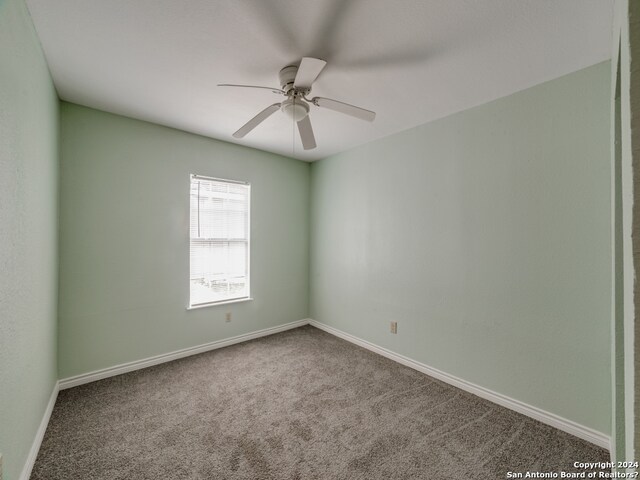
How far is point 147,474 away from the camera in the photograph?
1571 millimetres

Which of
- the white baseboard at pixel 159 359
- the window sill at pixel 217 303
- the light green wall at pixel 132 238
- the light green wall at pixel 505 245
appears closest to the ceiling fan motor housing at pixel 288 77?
the light green wall at pixel 505 245

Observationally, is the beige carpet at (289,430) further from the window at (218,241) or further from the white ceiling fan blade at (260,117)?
the white ceiling fan blade at (260,117)

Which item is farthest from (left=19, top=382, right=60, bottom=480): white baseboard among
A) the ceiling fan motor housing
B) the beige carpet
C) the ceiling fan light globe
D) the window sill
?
the ceiling fan motor housing

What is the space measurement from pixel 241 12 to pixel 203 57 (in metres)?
0.49

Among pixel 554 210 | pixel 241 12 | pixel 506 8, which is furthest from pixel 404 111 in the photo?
pixel 241 12

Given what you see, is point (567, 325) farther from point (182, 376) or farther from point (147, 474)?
point (182, 376)

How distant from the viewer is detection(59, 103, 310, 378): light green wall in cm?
246

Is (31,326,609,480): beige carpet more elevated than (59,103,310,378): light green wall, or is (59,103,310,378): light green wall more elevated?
(59,103,310,378): light green wall

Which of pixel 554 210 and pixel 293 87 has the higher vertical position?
pixel 293 87

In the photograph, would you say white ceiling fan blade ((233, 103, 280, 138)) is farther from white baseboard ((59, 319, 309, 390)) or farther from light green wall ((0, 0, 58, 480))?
white baseboard ((59, 319, 309, 390))

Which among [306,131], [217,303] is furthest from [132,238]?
[306,131]

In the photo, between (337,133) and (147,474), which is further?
(337,133)

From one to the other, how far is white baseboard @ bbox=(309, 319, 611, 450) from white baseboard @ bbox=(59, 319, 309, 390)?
1378mm

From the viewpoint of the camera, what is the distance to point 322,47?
5.60 ft
